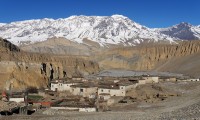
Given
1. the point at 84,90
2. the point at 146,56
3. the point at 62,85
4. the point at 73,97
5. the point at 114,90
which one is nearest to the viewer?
the point at 73,97

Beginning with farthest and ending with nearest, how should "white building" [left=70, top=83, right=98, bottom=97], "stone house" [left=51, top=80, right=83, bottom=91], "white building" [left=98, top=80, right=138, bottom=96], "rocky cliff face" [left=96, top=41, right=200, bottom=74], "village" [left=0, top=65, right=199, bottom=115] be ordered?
"rocky cliff face" [left=96, top=41, right=200, bottom=74] → "stone house" [left=51, top=80, right=83, bottom=91] → "white building" [left=70, top=83, right=98, bottom=97] → "white building" [left=98, top=80, right=138, bottom=96] → "village" [left=0, top=65, right=199, bottom=115]

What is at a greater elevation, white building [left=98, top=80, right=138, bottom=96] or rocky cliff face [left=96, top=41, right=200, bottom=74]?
rocky cliff face [left=96, top=41, right=200, bottom=74]

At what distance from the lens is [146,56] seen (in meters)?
129

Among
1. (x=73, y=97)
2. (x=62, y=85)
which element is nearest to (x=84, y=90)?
(x=73, y=97)

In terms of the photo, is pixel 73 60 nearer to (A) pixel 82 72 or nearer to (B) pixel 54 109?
(A) pixel 82 72

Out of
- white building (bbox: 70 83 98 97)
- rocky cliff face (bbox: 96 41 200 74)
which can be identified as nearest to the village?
white building (bbox: 70 83 98 97)

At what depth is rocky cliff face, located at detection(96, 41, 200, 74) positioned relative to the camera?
124 m

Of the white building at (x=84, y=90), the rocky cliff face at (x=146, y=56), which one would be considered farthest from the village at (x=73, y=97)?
the rocky cliff face at (x=146, y=56)

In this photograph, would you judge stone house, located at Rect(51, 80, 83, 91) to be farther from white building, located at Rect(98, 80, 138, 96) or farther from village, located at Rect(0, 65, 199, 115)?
white building, located at Rect(98, 80, 138, 96)

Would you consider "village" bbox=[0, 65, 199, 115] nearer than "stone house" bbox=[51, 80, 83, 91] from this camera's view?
Yes

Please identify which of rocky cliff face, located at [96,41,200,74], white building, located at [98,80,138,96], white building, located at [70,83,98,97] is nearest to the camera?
white building, located at [98,80,138,96]

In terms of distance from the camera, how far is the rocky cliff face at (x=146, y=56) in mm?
124312

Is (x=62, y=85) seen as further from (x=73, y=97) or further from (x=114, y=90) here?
(x=114, y=90)

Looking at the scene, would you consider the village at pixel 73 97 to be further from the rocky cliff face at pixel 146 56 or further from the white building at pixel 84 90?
the rocky cliff face at pixel 146 56
